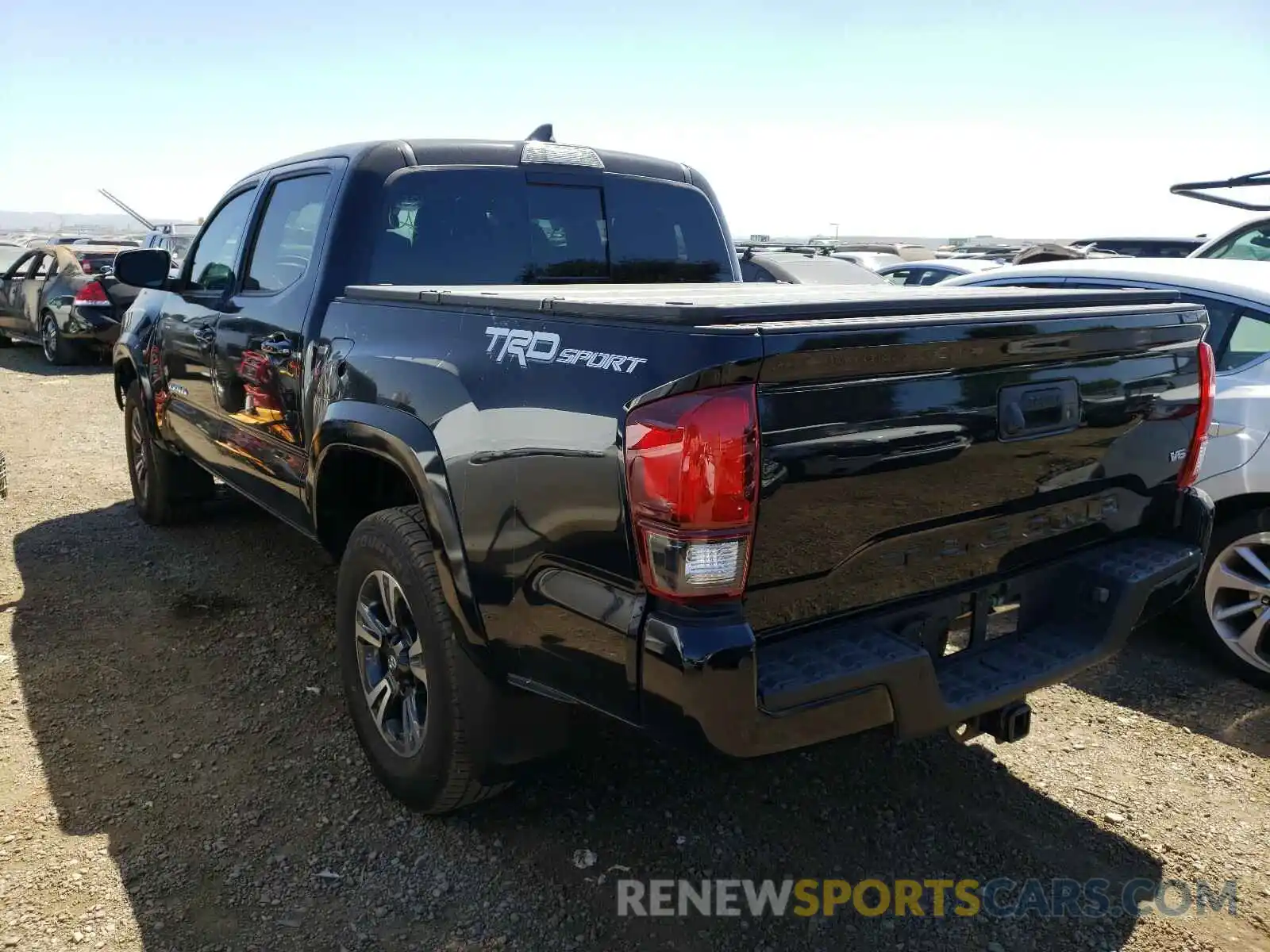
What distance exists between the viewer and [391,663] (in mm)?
3037

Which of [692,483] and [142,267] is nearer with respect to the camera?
[692,483]

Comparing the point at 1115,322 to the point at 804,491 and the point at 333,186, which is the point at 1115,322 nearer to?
the point at 804,491

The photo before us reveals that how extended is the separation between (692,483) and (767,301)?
0.56 meters

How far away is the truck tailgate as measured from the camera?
207cm

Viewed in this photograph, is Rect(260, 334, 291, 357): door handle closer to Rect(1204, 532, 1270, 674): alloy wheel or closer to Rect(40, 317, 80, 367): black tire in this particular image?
Rect(1204, 532, 1270, 674): alloy wheel

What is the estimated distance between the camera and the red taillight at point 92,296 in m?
12.6

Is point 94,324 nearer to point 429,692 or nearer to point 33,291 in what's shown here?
point 33,291

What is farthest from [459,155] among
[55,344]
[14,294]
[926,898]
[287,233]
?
[14,294]

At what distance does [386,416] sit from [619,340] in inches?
39.7

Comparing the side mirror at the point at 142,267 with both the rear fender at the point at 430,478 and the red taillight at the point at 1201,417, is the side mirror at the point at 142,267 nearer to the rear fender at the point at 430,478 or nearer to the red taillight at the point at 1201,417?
the rear fender at the point at 430,478

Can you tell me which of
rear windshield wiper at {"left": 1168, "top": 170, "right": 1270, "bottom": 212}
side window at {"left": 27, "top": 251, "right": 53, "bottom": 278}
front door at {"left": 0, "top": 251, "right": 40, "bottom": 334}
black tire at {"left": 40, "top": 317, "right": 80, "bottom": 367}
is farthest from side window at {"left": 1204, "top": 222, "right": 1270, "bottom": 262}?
front door at {"left": 0, "top": 251, "right": 40, "bottom": 334}

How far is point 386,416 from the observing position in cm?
285

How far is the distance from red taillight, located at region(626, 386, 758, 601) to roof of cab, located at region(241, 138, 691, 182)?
6.70 ft

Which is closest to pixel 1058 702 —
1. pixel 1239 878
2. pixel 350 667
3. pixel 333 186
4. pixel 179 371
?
pixel 1239 878
